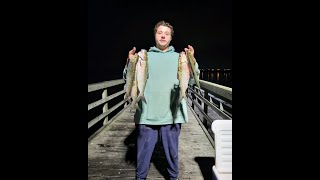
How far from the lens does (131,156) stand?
190 inches

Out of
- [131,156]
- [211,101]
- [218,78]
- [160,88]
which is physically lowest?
[131,156]

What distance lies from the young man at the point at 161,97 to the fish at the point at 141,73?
0.17 metres

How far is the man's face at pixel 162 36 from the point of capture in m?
3.01

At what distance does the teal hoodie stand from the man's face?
3.1 inches

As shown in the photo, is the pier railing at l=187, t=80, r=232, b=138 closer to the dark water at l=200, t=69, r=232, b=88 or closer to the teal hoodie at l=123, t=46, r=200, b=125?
the teal hoodie at l=123, t=46, r=200, b=125

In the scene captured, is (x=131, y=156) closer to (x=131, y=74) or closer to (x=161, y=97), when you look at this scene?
(x=161, y=97)

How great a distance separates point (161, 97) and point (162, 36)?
26.3 inches

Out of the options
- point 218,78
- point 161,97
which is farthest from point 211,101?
point 218,78

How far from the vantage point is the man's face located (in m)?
3.01
